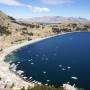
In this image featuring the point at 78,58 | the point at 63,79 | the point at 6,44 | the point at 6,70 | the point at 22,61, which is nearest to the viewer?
the point at 63,79

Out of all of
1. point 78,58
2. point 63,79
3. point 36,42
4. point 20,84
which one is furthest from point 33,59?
point 36,42

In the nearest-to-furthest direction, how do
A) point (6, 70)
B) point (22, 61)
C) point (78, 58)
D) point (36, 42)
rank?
point (6, 70), point (22, 61), point (78, 58), point (36, 42)

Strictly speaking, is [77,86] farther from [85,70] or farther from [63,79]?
[85,70]

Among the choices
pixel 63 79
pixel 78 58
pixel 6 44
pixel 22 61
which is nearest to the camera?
pixel 63 79

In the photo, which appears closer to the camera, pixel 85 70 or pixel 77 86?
pixel 77 86

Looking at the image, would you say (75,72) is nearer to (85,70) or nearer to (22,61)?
(85,70)

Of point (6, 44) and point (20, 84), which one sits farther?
point (6, 44)

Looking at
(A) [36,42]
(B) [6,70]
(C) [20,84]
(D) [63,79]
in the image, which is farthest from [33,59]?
(A) [36,42]

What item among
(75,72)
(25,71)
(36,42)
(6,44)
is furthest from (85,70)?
(36,42)

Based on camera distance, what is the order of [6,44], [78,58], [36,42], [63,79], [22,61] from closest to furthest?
[63,79], [22,61], [78,58], [6,44], [36,42]
